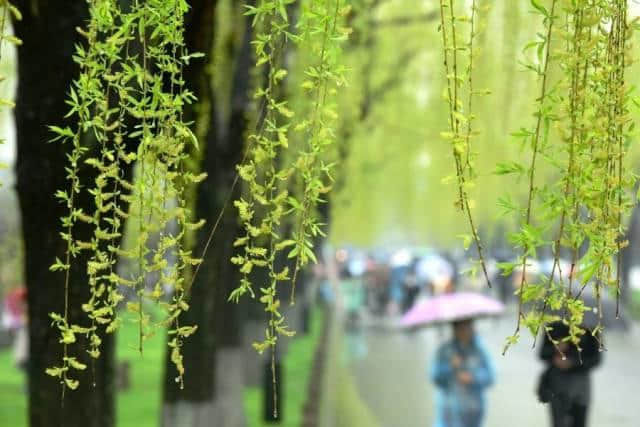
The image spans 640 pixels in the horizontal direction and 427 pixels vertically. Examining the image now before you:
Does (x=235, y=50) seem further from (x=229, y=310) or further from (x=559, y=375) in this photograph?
(x=229, y=310)

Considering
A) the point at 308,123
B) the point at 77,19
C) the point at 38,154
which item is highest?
the point at 77,19

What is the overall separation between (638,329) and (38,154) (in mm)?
26919

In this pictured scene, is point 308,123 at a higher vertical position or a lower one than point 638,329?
lower

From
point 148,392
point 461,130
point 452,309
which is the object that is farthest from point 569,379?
point 148,392

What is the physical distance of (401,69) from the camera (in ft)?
65.7

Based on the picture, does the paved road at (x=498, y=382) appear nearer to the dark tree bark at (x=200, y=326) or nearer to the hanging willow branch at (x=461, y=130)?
the dark tree bark at (x=200, y=326)

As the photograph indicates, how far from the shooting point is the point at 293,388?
17172 mm

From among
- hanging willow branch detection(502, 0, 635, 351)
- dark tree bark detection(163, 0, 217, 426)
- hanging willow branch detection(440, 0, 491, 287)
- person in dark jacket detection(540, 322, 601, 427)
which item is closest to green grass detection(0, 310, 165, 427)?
dark tree bark detection(163, 0, 217, 426)

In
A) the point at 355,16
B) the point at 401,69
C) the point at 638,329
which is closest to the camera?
the point at 355,16

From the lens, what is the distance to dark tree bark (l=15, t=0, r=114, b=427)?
5910mm

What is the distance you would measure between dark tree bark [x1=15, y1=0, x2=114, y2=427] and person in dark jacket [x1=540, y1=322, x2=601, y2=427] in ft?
12.8

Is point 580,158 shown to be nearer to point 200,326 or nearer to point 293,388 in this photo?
point 200,326

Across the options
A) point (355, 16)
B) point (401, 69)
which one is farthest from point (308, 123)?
point (401, 69)

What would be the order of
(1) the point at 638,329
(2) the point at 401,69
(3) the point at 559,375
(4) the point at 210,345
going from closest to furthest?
1. (3) the point at 559,375
2. (4) the point at 210,345
3. (2) the point at 401,69
4. (1) the point at 638,329
